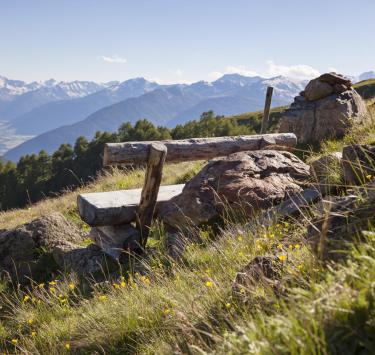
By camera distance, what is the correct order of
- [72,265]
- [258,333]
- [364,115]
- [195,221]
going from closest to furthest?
[258,333] < [195,221] < [72,265] < [364,115]

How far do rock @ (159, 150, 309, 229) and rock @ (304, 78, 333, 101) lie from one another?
271 inches

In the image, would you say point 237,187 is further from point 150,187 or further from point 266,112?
point 266,112

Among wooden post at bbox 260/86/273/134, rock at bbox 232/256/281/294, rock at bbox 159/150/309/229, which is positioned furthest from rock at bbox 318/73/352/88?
rock at bbox 232/256/281/294

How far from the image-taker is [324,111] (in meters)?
14.4

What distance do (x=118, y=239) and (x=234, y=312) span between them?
539 centimetres

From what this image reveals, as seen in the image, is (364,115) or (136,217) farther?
(364,115)

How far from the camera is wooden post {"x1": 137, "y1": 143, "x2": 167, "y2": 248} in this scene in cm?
829

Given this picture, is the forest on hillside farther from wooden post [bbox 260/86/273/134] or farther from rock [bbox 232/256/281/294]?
rock [bbox 232/256/281/294]

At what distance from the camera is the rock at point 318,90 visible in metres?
14.8

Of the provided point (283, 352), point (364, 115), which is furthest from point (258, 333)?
point (364, 115)

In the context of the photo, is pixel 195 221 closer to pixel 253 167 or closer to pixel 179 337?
pixel 253 167

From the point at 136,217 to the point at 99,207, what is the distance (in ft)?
2.66

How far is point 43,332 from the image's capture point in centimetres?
517

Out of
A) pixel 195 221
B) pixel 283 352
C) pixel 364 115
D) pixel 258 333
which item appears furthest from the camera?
pixel 364 115
